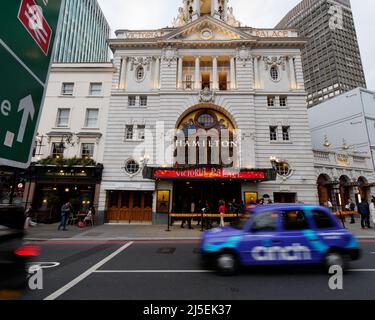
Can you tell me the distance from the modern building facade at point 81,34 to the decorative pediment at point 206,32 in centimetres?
3914

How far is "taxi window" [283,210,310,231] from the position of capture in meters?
5.96

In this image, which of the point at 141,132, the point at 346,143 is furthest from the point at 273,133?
the point at 346,143

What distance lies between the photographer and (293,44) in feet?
72.4

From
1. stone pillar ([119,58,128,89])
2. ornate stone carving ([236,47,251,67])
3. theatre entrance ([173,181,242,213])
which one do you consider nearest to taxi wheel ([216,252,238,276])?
theatre entrance ([173,181,242,213])

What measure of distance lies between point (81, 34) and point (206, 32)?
197 feet

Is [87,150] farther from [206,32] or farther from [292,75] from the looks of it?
[292,75]

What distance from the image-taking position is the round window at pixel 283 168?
63.5 feet

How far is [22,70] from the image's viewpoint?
1.67m

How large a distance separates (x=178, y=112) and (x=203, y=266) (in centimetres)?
1640

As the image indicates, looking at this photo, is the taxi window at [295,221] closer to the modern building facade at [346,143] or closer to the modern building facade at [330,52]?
the modern building facade at [346,143]

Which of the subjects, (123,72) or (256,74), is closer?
(256,74)

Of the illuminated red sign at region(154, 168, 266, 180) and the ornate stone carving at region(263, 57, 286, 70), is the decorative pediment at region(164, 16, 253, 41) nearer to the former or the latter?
the ornate stone carving at region(263, 57, 286, 70)

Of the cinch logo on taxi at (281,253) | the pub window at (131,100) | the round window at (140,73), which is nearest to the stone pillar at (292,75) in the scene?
the round window at (140,73)
